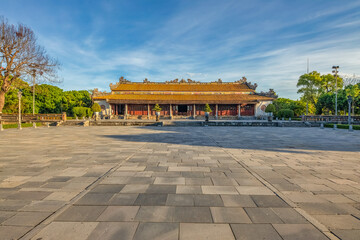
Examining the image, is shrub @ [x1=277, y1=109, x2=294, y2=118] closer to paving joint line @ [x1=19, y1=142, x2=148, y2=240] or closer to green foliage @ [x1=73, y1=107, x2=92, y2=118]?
paving joint line @ [x1=19, y1=142, x2=148, y2=240]

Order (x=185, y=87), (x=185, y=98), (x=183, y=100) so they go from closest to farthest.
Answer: (x=183, y=100) < (x=185, y=98) < (x=185, y=87)

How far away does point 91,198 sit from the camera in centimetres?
332

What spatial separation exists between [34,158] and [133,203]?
547 centimetres

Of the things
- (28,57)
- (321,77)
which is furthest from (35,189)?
(321,77)

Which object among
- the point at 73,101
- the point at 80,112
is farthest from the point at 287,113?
the point at 73,101

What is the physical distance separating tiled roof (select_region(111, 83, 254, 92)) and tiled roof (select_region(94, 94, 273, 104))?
6.76 ft

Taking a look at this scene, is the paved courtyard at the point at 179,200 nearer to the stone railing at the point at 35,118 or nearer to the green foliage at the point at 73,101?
the stone railing at the point at 35,118

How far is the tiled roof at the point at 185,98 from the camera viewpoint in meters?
39.0

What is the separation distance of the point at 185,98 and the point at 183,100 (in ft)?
6.54

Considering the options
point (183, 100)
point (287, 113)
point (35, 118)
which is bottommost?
point (35, 118)

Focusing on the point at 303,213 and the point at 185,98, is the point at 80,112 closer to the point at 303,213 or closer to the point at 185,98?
the point at 185,98

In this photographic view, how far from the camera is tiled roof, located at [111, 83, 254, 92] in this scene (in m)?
44.0

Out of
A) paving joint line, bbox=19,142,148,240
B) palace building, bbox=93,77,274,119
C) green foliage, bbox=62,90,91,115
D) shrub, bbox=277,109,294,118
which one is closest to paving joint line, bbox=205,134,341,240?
paving joint line, bbox=19,142,148,240

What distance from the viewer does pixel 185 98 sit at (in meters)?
41.2
